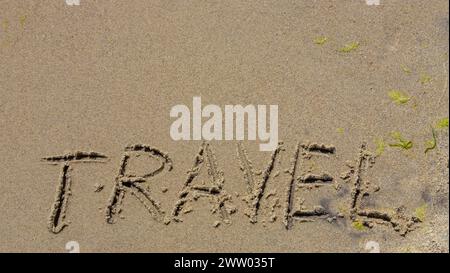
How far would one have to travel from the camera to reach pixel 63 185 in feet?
9.36

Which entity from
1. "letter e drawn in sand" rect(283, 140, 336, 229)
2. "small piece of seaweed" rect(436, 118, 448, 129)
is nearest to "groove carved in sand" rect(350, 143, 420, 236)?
"letter e drawn in sand" rect(283, 140, 336, 229)

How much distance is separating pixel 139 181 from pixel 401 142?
1.54 meters

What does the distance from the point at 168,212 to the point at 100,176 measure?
0.44 m

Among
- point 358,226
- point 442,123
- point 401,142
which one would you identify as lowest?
point 358,226

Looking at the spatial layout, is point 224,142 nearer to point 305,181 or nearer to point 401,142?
point 305,181

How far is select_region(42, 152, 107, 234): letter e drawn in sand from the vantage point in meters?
2.83

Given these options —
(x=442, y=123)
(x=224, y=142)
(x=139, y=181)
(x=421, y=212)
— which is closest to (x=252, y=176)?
(x=224, y=142)

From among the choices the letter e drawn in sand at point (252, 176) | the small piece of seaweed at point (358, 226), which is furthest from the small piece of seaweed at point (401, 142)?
the letter e drawn in sand at point (252, 176)

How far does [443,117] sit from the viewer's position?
2924 millimetres

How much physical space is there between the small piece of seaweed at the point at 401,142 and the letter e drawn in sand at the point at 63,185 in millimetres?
1678

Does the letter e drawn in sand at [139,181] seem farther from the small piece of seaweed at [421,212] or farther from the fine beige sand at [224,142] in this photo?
the small piece of seaweed at [421,212]

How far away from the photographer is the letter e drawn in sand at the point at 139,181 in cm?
286
